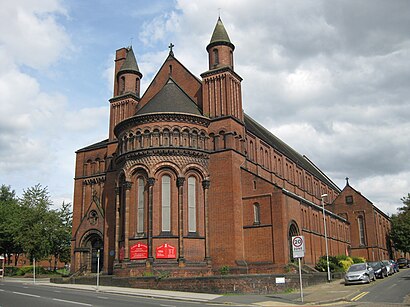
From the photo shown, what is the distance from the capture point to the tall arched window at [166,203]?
3731cm

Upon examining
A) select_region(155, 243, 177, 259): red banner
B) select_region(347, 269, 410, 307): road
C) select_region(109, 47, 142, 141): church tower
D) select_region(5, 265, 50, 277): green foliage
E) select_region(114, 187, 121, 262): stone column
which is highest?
select_region(109, 47, 142, 141): church tower

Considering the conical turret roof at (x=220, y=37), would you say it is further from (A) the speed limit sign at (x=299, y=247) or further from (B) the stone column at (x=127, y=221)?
(A) the speed limit sign at (x=299, y=247)

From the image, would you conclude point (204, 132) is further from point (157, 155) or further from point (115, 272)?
point (115, 272)

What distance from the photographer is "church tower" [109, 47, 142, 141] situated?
155 ft

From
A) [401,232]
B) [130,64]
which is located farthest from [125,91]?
[401,232]

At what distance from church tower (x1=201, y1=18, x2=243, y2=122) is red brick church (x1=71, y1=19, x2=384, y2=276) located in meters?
0.10

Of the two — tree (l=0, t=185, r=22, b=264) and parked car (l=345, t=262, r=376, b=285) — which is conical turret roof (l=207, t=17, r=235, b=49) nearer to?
parked car (l=345, t=262, r=376, b=285)

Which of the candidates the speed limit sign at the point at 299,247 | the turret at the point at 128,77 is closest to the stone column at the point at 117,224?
the turret at the point at 128,77

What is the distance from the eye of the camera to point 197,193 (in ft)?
129

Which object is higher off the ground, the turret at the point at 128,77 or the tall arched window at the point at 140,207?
the turret at the point at 128,77

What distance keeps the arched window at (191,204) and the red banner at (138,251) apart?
4.20m

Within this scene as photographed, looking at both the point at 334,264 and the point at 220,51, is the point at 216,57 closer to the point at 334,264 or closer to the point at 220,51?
the point at 220,51

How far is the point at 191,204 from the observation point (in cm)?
3875

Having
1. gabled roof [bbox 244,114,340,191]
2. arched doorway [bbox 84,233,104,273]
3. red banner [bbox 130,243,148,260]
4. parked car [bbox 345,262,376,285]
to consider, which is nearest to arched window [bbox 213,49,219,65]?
gabled roof [bbox 244,114,340,191]
